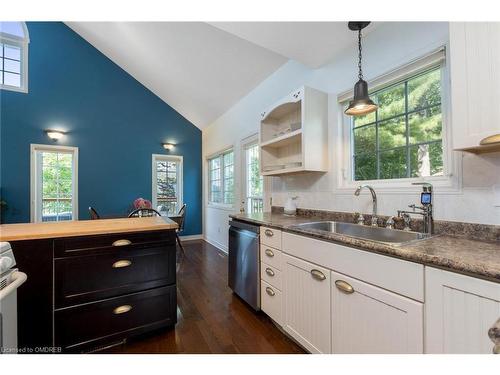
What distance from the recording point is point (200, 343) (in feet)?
5.27

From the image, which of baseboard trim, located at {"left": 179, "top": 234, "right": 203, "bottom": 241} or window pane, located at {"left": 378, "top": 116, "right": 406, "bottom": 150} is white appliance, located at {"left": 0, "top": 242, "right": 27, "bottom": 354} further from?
baseboard trim, located at {"left": 179, "top": 234, "right": 203, "bottom": 241}

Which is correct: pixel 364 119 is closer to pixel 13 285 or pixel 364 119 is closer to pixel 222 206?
pixel 13 285

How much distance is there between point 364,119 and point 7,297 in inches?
99.9

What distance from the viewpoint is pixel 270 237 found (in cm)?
181

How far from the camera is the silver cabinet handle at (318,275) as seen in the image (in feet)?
4.30

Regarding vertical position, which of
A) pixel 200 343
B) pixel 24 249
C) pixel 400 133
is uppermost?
pixel 400 133

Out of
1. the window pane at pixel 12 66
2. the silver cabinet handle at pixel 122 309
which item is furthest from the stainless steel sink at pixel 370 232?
the window pane at pixel 12 66

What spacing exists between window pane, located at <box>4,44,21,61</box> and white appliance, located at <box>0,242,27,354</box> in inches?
199

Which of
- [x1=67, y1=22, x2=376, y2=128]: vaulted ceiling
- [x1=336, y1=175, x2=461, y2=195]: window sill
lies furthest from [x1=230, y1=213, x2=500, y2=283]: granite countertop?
[x1=67, y1=22, x2=376, y2=128]: vaulted ceiling

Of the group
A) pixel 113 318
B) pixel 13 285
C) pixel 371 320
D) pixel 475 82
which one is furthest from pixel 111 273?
pixel 475 82

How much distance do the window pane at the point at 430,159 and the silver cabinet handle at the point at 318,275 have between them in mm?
990
